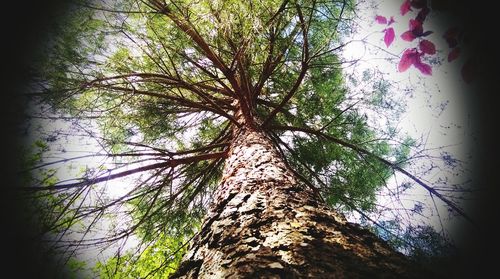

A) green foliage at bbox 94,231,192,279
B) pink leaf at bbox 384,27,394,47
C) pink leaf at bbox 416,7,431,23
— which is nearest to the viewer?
pink leaf at bbox 416,7,431,23

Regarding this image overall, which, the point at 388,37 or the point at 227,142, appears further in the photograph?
the point at 227,142

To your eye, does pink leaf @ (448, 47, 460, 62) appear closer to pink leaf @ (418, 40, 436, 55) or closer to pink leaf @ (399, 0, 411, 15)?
pink leaf @ (418, 40, 436, 55)

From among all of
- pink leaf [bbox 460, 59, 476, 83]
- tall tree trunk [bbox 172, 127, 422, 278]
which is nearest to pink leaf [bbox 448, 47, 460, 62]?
pink leaf [bbox 460, 59, 476, 83]

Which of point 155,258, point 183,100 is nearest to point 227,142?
point 183,100

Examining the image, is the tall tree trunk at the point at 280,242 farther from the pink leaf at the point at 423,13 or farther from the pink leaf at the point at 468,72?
the pink leaf at the point at 423,13

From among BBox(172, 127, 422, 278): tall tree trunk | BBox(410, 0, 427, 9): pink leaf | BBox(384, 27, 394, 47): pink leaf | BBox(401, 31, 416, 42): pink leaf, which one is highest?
BBox(384, 27, 394, 47): pink leaf

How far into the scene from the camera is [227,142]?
3.69 meters

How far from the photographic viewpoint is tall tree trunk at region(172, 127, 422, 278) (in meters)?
0.91

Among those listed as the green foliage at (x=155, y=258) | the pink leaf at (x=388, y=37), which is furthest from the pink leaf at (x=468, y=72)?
the green foliage at (x=155, y=258)

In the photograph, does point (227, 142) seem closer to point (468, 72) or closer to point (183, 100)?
point (183, 100)

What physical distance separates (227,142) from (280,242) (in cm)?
267

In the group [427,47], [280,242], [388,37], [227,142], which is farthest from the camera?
[227,142]

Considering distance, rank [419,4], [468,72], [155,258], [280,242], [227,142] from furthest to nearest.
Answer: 1. [155,258]
2. [227,142]
3. [419,4]
4. [468,72]
5. [280,242]

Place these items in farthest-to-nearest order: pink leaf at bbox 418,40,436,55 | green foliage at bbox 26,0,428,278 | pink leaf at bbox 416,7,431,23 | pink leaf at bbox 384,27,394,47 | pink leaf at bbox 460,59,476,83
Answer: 1. green foliage at bbox 26,0,428,278
2. pink leaf at bbox 384,27,394,47
3. pink leaf at bbox 418,40,436,55
4. pink leaf at bbox 416,7,431,23
5. pink leaf at bbox 460,59,476,83
